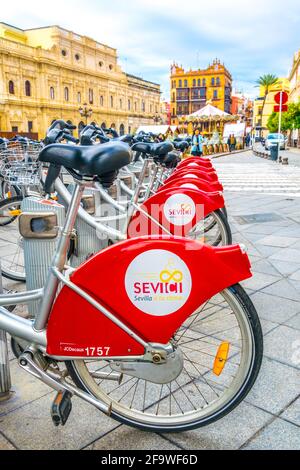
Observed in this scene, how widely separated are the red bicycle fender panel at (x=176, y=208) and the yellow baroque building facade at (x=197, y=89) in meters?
92.8

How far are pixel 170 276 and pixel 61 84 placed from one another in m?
65.7

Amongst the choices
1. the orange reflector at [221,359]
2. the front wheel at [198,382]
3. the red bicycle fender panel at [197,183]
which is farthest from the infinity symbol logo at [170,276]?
the red bicycle fender panel at [197,183]

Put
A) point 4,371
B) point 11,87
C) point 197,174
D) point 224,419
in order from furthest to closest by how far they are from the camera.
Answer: point 11,87
point 197,174
point 4,371
point 224,419

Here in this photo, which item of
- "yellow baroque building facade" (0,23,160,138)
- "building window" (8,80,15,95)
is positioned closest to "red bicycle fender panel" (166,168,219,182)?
"yellow baroque building facade" (0,23,160,138)

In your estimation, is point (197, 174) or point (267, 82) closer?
point (197, 174)

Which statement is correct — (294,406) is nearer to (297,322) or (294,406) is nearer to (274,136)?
(297,322)

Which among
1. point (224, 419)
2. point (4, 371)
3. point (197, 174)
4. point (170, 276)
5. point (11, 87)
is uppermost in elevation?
point (11, 87)

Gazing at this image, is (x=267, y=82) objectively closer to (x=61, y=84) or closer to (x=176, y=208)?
(x=61, y=84)

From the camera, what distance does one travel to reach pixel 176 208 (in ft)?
12.7

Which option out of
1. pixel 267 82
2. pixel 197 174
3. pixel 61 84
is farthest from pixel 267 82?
pixel 197 174

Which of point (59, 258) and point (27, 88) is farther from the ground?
point (27, 88)

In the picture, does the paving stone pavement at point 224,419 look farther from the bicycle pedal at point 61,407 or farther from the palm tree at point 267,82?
the palm tree at point 267,82
